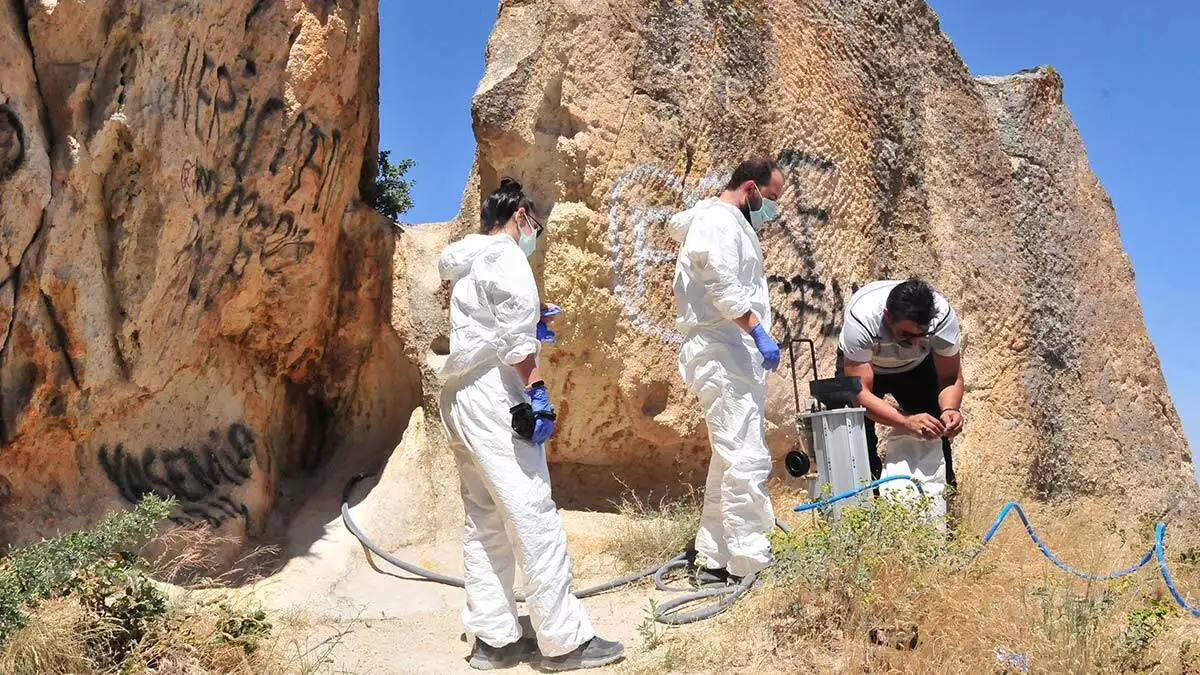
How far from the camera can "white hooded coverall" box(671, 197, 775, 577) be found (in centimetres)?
420

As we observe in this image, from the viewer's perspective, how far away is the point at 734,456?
4.21 m

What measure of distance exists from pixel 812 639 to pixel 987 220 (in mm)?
4061

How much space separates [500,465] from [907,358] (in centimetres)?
180

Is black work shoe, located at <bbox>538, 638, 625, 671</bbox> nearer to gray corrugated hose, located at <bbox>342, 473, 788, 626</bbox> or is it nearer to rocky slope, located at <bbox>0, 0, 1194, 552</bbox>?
gray corrugated hose, located at <bbox>342, 473, 788, 626</bbox>

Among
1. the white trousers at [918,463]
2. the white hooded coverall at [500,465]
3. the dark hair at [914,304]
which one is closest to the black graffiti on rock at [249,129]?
the white hooded coverall at [500,465]

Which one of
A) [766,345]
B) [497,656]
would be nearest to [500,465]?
[497,656]

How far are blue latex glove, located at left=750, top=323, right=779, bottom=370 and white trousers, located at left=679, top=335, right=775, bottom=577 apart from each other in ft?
0.22

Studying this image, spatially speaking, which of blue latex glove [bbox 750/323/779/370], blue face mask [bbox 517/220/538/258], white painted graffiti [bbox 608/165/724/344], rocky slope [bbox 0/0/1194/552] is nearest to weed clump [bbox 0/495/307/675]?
rocky slope [bbox 0/0/1194/552]

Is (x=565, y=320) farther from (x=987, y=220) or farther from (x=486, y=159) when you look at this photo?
(x=987, y=220)

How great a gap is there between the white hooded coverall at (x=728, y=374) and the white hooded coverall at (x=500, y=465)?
2.67 ft

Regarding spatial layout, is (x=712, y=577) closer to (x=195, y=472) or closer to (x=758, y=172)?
(x=758, y=172)

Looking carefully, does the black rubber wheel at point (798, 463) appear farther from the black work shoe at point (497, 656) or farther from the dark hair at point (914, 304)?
the black work shoe at point (497, 656)

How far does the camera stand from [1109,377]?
6895 millimetres

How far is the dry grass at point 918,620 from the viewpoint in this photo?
3.27 metres
